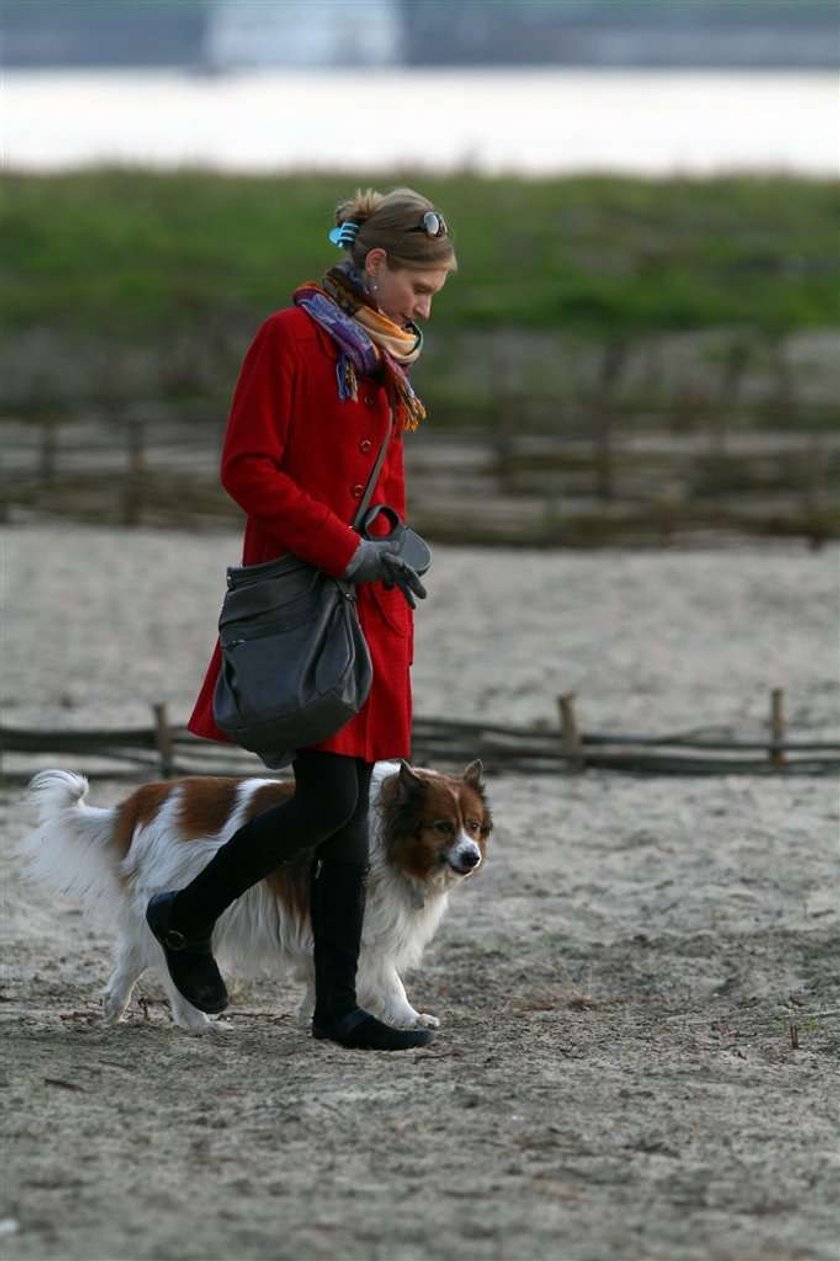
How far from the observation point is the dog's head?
443cm

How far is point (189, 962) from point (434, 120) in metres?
44.6

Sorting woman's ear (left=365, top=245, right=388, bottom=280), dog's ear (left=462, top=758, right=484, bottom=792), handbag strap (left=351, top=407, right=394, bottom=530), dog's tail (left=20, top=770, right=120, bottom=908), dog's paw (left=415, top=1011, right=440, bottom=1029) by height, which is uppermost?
woman's ear (left=365, top=245, right=388, bottom=280)

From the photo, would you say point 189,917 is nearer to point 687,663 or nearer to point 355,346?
point 355,346

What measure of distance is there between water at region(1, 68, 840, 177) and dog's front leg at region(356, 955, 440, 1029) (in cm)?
2682

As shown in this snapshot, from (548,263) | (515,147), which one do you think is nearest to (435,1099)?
(548,263)

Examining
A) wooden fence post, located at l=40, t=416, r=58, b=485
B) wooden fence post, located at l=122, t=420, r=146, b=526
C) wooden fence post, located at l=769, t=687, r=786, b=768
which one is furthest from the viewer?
wooden fence post, located at l=40, t=416, r=58, b=485

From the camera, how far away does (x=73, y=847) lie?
15.5 feet

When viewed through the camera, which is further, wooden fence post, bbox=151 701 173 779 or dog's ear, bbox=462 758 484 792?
wooden fence post, bbox=151 701 173 779

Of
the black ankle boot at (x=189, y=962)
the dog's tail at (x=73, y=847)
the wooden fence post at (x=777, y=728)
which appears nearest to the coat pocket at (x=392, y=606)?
the black ankle boot at (x=189, y=962)

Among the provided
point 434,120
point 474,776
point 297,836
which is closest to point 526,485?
point 474,776

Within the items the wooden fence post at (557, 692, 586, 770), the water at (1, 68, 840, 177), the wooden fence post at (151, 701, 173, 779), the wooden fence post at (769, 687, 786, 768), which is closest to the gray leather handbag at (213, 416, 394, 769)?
the wooden fence post at (151, 701, 173, 779)

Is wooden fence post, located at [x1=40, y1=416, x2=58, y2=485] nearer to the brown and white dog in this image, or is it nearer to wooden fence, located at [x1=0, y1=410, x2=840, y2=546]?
wooden fence, located at [x1=0, y1=410, x2=840, y2=546]

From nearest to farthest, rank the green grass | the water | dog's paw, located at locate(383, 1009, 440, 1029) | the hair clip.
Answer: the hair clip < dog's paw, located at locate(383, 1009, 440, 1029) < the green grass < the water

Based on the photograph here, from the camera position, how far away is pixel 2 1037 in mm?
4340
